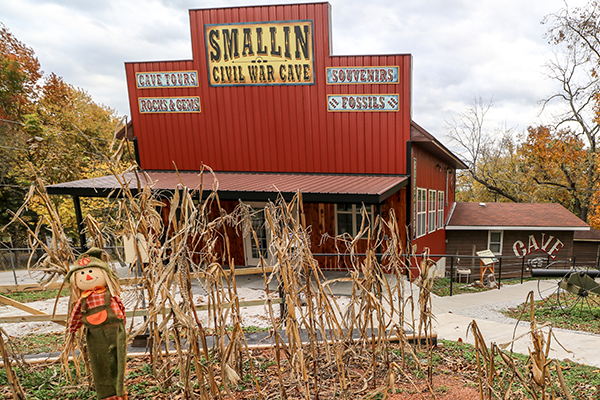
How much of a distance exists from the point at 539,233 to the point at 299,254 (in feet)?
53.4

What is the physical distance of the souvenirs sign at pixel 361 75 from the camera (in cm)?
899

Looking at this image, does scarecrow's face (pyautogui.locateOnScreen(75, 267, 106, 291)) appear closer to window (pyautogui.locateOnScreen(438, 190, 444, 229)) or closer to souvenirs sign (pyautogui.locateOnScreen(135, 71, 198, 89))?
souvenirs sign (pyautogui.locateOnScreen(135, 71, 198, 89))

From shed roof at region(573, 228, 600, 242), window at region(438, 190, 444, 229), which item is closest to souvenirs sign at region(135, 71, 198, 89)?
window at region(438, 190, 444, 229)

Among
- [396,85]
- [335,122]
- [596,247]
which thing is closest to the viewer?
[396,85]

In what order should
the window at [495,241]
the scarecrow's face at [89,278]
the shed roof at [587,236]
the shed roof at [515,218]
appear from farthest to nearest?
the shed roof at [587,236] → the window at [495,241] → the shed roof at [515,218] → the scarecrow's face at [89,278]

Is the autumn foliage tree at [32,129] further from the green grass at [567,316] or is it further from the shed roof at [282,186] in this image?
the green grass at [567,316]

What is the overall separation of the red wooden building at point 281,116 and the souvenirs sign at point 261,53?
31mm

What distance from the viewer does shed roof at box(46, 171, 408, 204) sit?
7.46m

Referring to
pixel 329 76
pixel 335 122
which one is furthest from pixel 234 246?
pixel 329 76

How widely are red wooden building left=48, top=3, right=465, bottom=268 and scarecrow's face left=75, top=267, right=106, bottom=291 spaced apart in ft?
19.8

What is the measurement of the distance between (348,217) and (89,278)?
8.02 metres

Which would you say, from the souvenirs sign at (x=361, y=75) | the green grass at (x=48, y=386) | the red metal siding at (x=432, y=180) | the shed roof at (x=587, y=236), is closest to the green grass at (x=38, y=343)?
the green grass at (x=48, y=386)

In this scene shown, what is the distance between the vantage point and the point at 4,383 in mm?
3141

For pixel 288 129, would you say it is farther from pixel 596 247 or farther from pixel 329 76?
pixel 596 247
